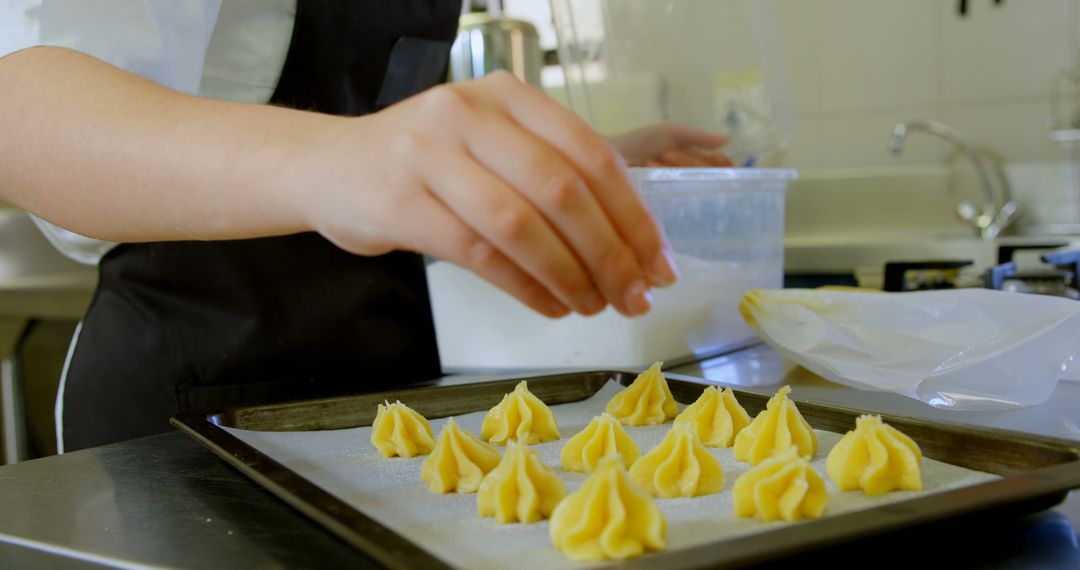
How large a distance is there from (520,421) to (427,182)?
0.45 meters

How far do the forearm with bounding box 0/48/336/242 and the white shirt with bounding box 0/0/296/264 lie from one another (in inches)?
1.5

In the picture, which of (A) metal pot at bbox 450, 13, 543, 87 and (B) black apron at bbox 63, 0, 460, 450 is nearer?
(B) black apron at bbox 63, 0, 460, 450

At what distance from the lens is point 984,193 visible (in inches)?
136

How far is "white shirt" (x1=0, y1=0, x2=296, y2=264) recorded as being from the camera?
0.93 metres

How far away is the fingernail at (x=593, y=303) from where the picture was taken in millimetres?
639

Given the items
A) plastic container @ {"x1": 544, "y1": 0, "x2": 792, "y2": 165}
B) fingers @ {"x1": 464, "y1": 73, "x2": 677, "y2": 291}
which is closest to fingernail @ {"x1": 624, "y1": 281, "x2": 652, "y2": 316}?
fingers @ {"x1": 464, "y1": 73, "x2": 677, "y2": 291}

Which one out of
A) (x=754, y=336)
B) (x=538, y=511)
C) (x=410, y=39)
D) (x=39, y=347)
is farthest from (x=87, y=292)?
(x=538, y=511)

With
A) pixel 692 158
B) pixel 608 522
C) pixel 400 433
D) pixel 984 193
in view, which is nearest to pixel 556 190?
pixel 608 522

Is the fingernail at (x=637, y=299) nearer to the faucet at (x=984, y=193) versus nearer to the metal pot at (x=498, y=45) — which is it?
the metal pot at (x=498, y=45)

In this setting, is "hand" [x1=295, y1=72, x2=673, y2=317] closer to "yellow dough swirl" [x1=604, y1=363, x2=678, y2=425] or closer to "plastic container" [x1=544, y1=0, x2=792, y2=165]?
"yellow dough swirl" [x1=604, y1=363, x2=678, y2=425]

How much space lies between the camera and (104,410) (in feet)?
4.65

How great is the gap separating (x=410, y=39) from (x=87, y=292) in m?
1.78

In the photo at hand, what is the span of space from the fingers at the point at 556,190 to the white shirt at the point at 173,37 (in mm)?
534

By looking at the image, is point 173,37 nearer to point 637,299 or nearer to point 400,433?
point 400,433
